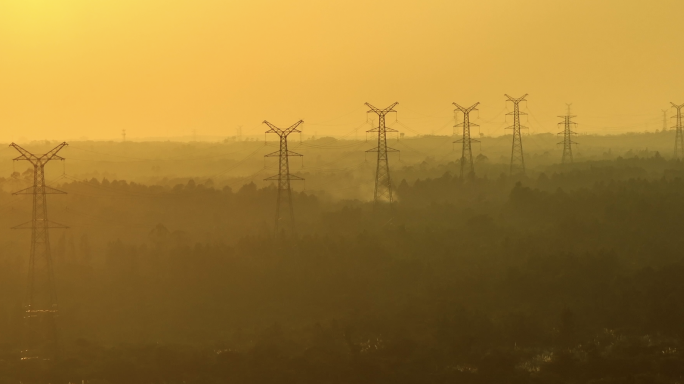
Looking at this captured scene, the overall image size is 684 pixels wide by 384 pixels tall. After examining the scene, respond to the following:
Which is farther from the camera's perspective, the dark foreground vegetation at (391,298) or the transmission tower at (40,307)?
the transmission tower at (40,307)

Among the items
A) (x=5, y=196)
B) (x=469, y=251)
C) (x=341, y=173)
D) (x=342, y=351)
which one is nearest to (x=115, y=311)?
(x=342, y=351)

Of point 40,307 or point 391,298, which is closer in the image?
point 40,307

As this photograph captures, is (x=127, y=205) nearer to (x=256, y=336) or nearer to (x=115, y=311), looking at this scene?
(x=115, y=311)

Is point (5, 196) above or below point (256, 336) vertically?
above

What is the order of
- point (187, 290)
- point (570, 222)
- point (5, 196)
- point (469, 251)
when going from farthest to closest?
point (5, 196)
point (570, 222)
point (469, 251)
point (187, 290)

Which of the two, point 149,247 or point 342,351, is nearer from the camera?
point 342,351

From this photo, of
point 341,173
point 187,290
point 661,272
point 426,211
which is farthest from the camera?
point 341,173

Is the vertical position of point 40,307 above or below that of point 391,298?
below

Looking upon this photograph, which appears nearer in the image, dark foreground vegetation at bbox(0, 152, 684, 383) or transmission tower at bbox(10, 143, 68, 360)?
dark foreground vegetation at bbox(0, 152, 684, 383)
